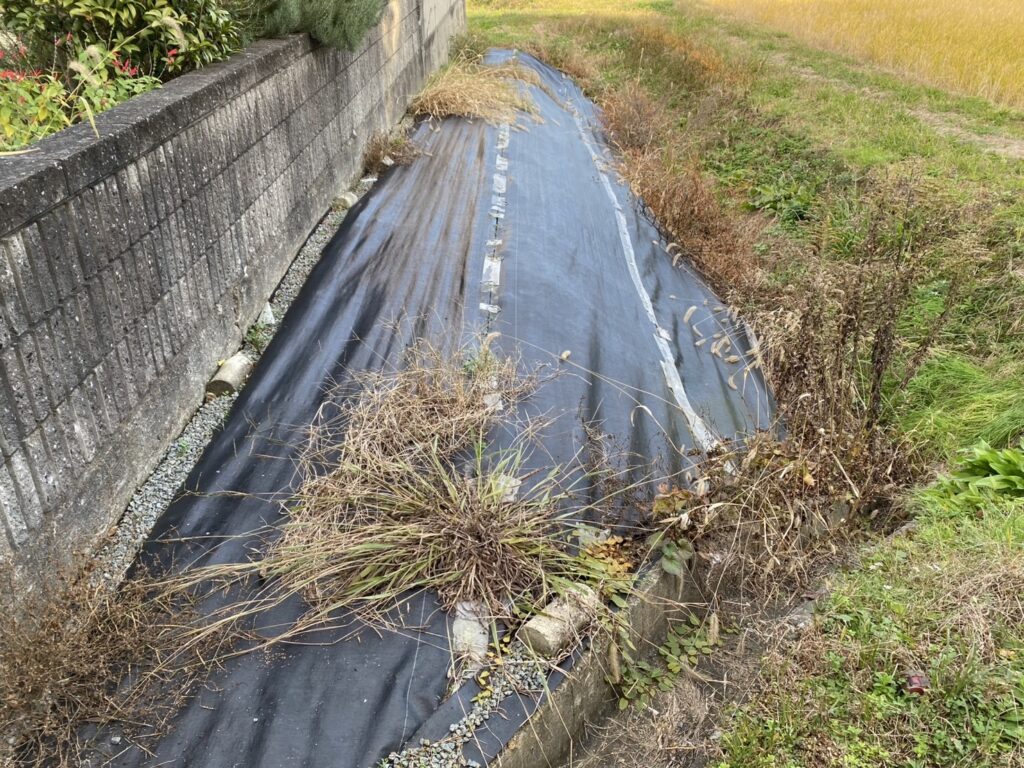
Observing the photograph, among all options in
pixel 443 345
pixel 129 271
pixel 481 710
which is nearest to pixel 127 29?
pixel 129 271

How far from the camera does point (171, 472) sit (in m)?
3.12

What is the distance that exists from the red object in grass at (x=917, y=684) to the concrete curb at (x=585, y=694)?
87 cm

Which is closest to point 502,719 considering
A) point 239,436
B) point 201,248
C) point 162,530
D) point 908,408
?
point 162,530

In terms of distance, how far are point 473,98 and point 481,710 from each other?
703 cm

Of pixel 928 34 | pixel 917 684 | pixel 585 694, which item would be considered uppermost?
pixel 928 34

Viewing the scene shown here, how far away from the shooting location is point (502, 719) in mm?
2285

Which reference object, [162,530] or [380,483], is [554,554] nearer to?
[380,483]

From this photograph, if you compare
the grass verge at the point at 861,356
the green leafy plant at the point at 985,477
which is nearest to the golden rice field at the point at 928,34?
the grass verge at the point at 861,356

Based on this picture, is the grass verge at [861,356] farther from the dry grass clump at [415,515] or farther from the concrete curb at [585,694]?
the dry grass clump at [415,515]

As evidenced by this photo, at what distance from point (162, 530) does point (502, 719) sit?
5.07ft

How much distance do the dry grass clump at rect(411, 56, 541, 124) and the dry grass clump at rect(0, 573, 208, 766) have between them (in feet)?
20.9

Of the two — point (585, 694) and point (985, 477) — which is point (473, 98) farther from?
point (585, 694)

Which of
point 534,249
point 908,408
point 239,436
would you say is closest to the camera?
point 239,436

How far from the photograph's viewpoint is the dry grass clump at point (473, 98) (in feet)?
25.6
